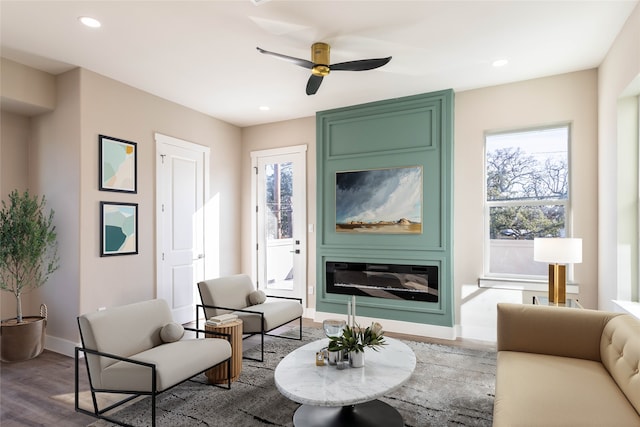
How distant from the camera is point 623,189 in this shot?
10.2 feet

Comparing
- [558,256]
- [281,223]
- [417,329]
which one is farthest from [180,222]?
[558,256]

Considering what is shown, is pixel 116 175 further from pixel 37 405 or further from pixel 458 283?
pixel 458 283

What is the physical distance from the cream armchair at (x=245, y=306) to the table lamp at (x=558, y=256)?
8.21 feet

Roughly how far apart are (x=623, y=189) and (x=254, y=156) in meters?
4.52

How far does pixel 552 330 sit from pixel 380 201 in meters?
2.51

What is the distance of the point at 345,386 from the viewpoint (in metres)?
2.13

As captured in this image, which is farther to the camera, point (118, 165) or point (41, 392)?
point (118, 165)

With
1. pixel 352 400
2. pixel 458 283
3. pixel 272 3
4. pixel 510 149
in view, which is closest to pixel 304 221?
pixel 458 283

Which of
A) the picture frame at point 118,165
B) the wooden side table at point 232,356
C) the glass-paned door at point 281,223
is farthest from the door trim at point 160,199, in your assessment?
the wooden side table at point 232,356

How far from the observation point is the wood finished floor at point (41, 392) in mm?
2523

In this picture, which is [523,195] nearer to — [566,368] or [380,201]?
[380,201]

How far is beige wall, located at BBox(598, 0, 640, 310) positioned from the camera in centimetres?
283

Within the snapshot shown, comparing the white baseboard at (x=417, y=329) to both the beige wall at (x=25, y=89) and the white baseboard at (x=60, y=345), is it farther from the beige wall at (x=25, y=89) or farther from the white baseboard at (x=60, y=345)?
the beige wall at (x=25, y=89)

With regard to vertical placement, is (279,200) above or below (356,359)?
above
